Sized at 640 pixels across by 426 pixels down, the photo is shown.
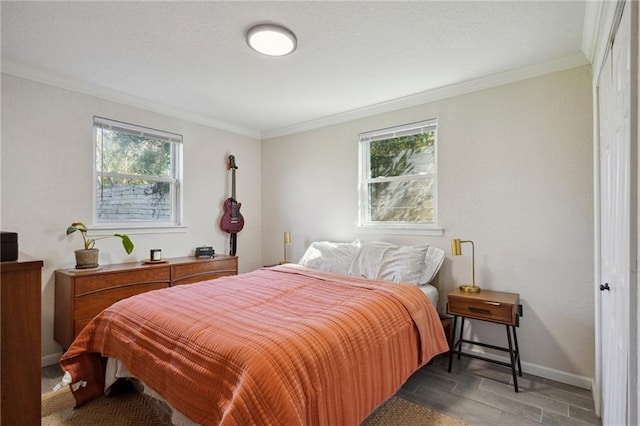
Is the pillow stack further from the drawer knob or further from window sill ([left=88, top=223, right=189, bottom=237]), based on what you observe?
window sill ([left=88, top=223, right=189, bottom=237])

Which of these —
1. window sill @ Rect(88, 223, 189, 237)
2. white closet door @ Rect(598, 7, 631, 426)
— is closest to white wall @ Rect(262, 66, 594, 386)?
white closet door @ Rect(598, 7, 631, 426)

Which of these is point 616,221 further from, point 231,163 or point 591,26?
point 231,163

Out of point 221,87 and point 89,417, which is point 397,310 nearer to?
point 89,417

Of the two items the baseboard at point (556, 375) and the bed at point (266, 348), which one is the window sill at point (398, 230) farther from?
the baseboard at point (556, 375)

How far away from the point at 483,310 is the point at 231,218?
3.02m

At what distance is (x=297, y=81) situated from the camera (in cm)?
282

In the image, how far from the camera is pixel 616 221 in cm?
137

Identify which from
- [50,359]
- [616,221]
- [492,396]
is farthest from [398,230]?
Answer: [50,359]

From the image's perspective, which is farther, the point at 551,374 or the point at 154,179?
the point at 154,179

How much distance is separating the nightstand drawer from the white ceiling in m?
1.89

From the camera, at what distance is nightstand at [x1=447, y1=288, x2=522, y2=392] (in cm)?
227

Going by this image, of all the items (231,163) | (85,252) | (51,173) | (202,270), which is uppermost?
(231,163)

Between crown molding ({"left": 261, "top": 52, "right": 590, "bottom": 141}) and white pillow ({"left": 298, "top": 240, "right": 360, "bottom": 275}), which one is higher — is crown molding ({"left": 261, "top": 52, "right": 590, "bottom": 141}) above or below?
above

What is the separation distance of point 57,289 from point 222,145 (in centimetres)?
233
